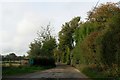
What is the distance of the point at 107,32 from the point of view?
22.8 m

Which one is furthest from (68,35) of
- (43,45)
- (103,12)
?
(103,12)

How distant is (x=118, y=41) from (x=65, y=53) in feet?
239

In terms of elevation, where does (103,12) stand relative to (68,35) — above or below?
below

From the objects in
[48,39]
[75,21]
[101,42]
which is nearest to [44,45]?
[48,39]

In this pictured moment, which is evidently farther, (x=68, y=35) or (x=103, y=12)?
(x=68, y=35)

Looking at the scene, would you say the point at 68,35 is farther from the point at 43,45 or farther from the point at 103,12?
the point at 103,12

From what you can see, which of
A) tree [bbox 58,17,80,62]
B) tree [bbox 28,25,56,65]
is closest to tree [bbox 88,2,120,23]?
tree [bbox 28,25,56,65]

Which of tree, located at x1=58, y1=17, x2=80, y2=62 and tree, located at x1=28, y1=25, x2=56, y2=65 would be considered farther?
tree, located at x1=58, y1=17, x2=80, y2=62

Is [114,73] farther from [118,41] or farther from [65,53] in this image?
[65,53]

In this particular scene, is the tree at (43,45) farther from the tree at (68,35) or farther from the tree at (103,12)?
the tree at (103,12)

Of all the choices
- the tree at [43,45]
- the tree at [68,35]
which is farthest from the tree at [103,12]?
the tree at [68,35]

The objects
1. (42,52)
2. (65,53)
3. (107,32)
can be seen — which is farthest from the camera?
(65,53)

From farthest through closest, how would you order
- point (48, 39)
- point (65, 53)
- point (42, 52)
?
point (65, 53)
point (48, 39)
point (42, 52)

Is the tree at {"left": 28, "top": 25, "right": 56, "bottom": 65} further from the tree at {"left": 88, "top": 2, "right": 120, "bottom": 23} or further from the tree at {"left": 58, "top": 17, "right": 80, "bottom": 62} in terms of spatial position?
the tree at {"left": 88, "top": 2, "right": 120, "bottom": 23}
